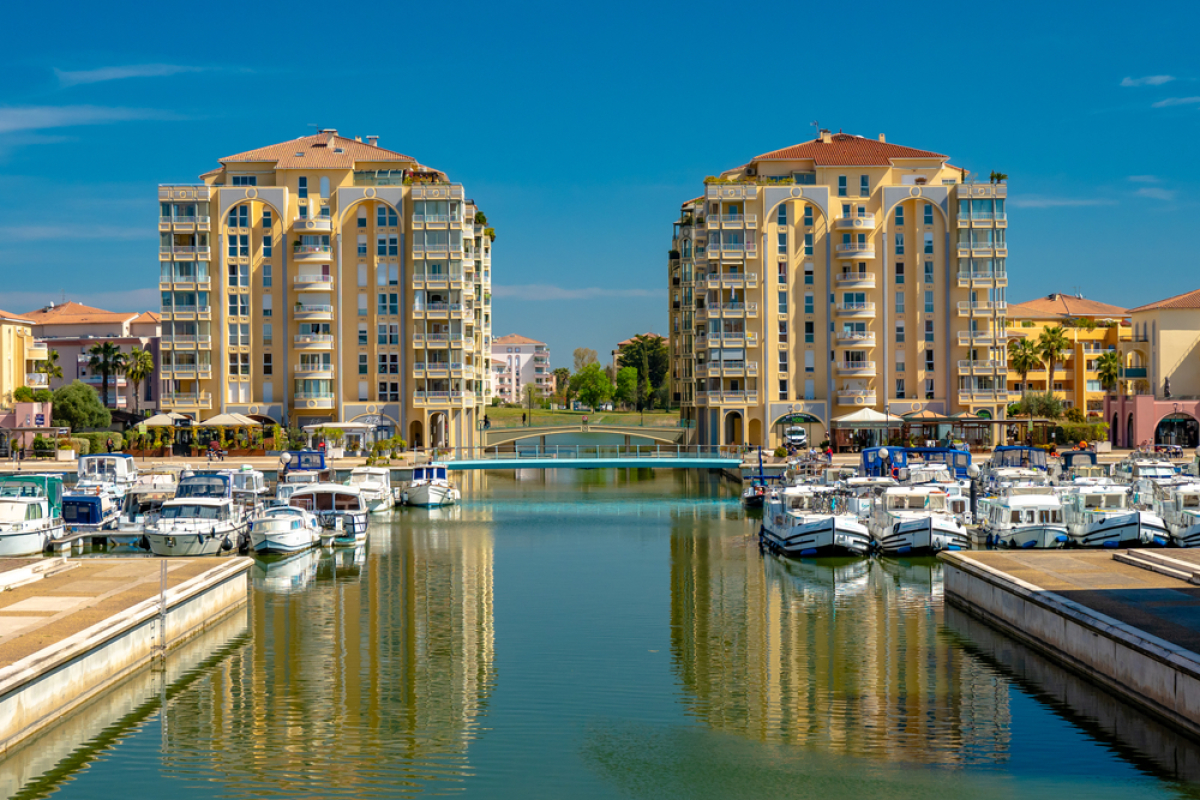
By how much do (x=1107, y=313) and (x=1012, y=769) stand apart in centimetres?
15074

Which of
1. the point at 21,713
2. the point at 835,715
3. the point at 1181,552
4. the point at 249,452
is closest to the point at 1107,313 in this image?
the point at 249,452

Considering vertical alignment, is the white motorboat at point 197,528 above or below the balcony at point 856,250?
below

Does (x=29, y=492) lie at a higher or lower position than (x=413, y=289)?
lower

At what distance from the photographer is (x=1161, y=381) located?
12206 centimetres

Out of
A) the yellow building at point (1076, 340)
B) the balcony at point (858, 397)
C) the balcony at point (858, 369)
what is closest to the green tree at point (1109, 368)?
the yellow building at point (1076, 340)

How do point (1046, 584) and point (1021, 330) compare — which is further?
point (1021, 330)

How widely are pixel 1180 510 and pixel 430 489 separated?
4288cm

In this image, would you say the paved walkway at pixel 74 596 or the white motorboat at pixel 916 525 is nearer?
the paved walkway at pixel 74 596

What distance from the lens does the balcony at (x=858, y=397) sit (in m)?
111

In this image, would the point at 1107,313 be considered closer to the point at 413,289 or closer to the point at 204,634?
the point at 413,289

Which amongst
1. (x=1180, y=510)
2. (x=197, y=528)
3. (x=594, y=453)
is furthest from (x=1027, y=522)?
(x=594, y=453)

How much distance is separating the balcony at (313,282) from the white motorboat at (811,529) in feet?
206

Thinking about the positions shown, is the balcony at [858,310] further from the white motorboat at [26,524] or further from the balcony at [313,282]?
the white motorboat at [26,524]

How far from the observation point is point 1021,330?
15675cm
